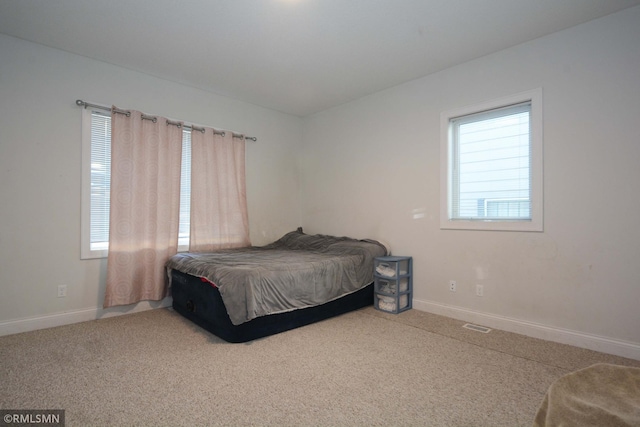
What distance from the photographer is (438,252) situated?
3408mm

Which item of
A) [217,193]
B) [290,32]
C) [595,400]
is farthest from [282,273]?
[595,400]

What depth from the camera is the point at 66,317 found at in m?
3.01

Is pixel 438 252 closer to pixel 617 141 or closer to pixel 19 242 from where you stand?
pixel 617 141

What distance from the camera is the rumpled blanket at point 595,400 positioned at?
864 mm

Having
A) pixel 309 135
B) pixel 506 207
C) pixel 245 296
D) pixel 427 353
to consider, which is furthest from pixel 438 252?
pixel 309 135

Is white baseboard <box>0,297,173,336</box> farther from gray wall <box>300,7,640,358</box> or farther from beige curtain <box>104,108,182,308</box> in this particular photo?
gray wall <box>300,7,640,358</box>

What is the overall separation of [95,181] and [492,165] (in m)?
3.78

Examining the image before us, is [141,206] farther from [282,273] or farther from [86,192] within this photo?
[282,273]

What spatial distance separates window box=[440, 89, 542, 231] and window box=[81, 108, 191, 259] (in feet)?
11.0

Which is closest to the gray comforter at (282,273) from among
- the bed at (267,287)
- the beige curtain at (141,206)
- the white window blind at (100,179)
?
the bed at (267,287)

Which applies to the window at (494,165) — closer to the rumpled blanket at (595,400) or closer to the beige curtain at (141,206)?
the rumpled blanket at (595,400)

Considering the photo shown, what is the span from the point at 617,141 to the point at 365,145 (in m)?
2.36

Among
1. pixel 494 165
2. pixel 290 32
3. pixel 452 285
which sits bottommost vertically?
pixel 452 285

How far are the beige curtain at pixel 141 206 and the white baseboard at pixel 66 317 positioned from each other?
0.12 meters
